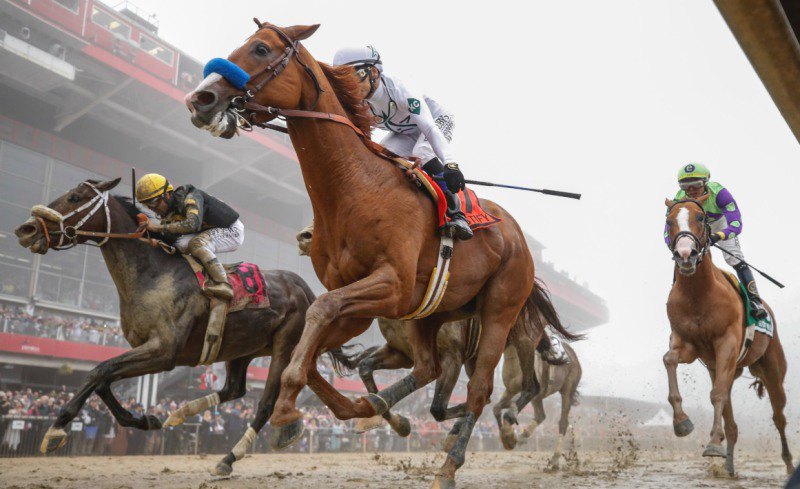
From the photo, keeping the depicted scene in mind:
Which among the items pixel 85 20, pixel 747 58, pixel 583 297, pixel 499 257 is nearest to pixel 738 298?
pixel 499 257

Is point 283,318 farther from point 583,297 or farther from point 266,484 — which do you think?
point 583,297

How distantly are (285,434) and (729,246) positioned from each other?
22.2 feet

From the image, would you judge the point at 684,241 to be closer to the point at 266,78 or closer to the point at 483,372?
the point at 483,372

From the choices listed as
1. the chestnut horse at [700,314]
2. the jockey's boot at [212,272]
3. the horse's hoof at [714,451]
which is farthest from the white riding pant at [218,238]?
the horse's hoof at [714,451]

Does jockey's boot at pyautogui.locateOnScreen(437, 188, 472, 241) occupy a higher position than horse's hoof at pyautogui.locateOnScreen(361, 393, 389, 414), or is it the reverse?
jockey's boot at pyautogui.locateOnScreen(437, 188, 472, 241)

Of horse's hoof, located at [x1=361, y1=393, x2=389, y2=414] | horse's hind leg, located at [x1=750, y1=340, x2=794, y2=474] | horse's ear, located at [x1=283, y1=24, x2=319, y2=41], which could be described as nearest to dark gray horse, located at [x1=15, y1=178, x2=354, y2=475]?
horse's hoof, located at [x1=361, y1=393, x2=389, y2=414]

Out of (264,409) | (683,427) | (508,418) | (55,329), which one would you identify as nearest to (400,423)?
(508,418)

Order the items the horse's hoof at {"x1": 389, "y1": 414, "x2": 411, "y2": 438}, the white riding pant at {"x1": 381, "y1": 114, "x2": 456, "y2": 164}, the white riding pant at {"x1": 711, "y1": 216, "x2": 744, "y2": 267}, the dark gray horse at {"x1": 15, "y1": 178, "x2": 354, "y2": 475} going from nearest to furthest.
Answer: the white riding pant at {"x1": 381, "y1": 114, "x2": 456, "y2": 164} → the horse's hoof at {"x1": 389, "y1": 414, "x2": 411, "y2": 438} → the dark gray horse at {"x1": 15, "y1": 178, "x2": 354, "y2": 475} → the white riding pant at {"x1": 711, "y1": 216, "x2": 744, "y2": 267}

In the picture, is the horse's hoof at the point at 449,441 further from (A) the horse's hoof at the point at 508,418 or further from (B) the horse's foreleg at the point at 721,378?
(B) the horse's foreleg at the point at 721,378

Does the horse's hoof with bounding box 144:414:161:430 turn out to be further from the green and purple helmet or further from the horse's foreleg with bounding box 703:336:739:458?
the green and purple helmet

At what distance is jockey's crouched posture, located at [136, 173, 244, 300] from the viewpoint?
25.6 feet

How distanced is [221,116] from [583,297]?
73.6 m

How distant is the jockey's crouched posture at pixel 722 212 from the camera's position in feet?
27.9

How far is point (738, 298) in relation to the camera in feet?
27.3
